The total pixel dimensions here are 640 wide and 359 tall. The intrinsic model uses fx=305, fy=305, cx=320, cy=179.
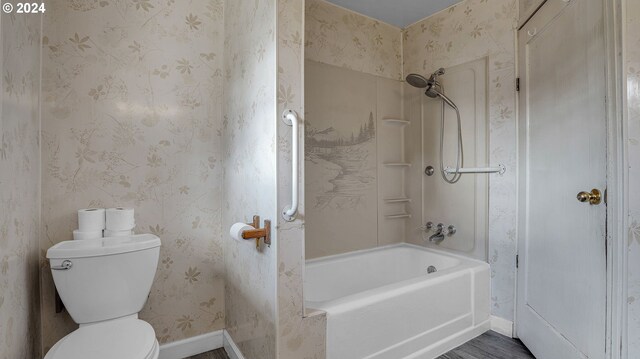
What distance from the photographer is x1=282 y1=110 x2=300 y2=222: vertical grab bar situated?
4.10 feet

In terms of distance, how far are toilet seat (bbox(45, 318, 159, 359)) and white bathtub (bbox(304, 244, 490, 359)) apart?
2.22 ft

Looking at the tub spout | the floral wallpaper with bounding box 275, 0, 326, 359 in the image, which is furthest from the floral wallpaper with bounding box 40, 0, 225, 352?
the tub spout

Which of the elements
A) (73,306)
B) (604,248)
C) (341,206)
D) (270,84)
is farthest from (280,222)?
(604,248)

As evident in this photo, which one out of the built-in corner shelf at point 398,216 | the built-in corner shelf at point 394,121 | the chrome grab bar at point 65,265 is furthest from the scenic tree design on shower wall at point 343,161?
the chrome grab bar at point 65,265

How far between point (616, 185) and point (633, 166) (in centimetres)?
9

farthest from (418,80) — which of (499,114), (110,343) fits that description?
(110,343)

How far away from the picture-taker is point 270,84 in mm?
1307

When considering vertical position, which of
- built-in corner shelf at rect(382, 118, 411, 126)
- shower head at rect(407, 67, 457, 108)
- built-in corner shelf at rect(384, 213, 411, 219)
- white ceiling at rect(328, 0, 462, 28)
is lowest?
built-in corner shelf at rect(384, 213, 411, 219)

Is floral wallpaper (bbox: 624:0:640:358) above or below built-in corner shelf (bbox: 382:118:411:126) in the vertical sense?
below

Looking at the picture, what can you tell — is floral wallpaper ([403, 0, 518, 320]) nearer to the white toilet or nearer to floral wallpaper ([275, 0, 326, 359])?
floral wallpaper ([275, 0, 326, 359])

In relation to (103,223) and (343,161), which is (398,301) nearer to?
(343,161)

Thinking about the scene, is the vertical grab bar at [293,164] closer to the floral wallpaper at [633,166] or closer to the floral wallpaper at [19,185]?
the floral wallpaper at [19,185]

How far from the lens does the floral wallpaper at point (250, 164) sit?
1309 mm

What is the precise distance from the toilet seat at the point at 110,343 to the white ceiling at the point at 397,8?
94.3 inches
